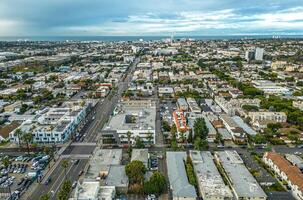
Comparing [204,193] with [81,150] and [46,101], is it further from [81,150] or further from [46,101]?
[46,101]

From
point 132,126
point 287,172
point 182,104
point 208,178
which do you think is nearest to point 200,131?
point 132,126

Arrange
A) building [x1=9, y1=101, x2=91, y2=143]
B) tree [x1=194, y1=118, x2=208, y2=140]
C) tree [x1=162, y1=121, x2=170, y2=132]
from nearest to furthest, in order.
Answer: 1. tree [x1=194, y1=118, x2=208, y2=140]
2. building [x1=9, y1=101, x2=91, y2=143]
3. tree [x1=162, y1=121, x2=170, y2=132]

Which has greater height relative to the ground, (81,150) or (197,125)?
(197,125)

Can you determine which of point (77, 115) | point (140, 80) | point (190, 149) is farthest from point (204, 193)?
point (140, 80)

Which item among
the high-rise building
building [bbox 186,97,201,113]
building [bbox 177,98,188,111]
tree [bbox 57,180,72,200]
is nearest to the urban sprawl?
tree [bbox 57,180,72,200]

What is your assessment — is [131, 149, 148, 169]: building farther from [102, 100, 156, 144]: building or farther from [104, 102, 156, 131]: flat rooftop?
[104, 102, 156, 131]: flat rooftop

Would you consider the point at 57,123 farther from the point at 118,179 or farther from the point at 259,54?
the point at 259,54

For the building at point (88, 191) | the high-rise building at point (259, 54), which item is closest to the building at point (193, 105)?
the building at point (88, 191)
